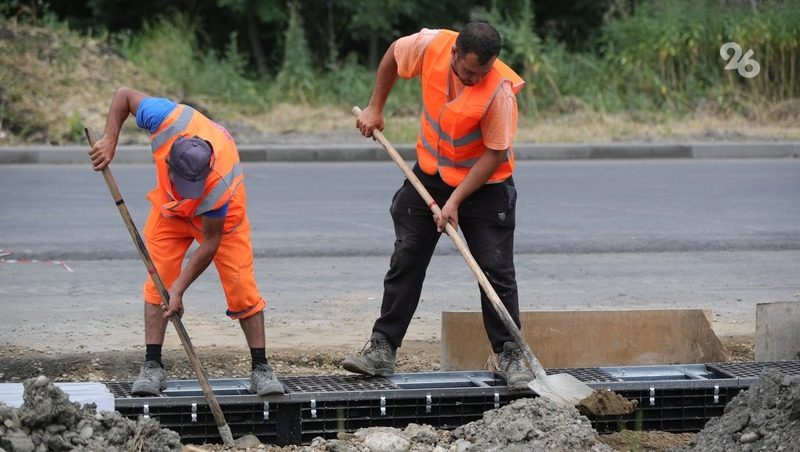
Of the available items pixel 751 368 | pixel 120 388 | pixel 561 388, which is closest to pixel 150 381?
pixel 120 388

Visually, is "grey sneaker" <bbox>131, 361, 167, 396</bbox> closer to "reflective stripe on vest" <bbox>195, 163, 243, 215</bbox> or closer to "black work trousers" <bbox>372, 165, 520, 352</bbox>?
"reflective stripe on vest" <bbox>195, 163, 243, 215</bbox>

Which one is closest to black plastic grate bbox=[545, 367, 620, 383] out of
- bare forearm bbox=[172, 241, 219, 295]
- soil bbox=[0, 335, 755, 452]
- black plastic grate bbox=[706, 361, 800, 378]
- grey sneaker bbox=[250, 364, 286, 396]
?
black plastic grate bbox=[706, 361, 800, 378]

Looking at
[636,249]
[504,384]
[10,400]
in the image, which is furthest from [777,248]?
[10,400]

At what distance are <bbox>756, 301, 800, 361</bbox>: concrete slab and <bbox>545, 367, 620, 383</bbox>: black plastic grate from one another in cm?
92

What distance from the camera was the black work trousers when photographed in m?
5.57

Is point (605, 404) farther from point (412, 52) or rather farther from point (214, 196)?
point (214, 196)

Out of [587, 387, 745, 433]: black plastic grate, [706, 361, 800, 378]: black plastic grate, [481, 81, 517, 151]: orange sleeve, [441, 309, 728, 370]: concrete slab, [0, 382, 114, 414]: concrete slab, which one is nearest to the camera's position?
[0, 382, 114, 414]: concrete slab

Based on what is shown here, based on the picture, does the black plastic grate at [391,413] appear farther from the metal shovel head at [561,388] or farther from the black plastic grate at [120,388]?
the black plastic grate at [120,388]

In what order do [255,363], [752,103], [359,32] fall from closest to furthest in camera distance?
[255,363] → [752,103] → [359,32]

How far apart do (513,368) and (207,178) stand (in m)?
1.55

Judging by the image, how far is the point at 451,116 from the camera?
5.37 metres

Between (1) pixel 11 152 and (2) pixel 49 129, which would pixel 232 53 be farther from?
(1) pixel 11 152

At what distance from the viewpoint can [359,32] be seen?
2128 cm

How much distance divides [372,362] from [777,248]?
5157mm
